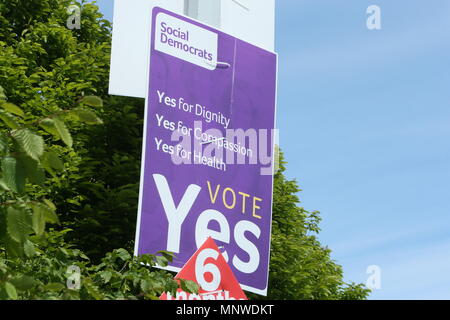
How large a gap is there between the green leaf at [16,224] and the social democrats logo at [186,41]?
704 centimetres

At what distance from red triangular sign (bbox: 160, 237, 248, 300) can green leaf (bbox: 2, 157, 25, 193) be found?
15.6 ft

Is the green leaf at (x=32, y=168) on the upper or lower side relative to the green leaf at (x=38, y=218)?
upper

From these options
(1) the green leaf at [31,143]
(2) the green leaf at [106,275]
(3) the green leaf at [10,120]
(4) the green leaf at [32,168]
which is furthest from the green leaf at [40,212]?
(2) the green leaf at [106,275]

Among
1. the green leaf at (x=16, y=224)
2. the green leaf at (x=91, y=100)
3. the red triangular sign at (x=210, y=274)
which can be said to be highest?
the green leaf at (x=91, y=100)

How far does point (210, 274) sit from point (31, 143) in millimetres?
5537

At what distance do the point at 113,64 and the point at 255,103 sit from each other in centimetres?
255

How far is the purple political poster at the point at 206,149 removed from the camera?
1120 cm

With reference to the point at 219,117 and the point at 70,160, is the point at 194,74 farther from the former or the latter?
the point at 70,160

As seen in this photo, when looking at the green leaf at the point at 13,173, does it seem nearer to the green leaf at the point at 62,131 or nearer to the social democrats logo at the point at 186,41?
the green leaf at the point at 62,131

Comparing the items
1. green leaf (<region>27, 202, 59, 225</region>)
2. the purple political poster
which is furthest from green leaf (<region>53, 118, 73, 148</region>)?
the purple political poster

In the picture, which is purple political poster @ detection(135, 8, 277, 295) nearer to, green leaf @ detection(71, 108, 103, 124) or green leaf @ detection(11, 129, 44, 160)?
green leaf @ detection(71, 108, 103, 124)

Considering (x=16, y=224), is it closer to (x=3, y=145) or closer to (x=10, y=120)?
(x=3, y=145)

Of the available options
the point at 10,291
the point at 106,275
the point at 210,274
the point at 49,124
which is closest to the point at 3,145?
the point at 49,124
